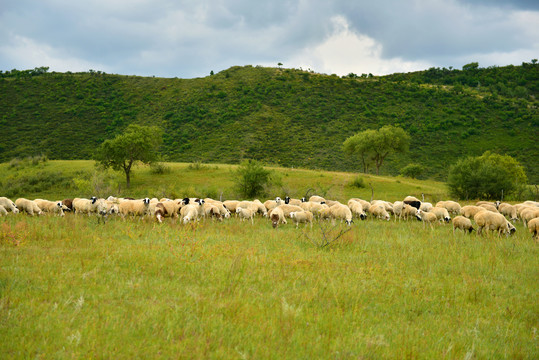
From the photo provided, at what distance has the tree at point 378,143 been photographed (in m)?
59.7

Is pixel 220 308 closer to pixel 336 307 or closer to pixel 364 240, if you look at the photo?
pixel 336 307

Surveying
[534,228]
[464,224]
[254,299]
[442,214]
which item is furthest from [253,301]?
[442,214]

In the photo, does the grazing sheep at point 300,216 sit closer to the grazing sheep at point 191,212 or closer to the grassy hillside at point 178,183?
the grazing sheep at point 191,212

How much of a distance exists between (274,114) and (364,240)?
73.8m

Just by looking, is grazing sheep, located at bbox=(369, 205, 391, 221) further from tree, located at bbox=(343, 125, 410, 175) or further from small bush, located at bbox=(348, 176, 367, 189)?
tree, located at bbox=(343, 125, 410, 175)

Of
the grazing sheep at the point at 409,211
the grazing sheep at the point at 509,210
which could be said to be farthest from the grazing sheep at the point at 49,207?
the grazing sheep at the point at 509,210

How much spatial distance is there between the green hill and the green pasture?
55.1 m

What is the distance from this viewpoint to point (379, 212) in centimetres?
2234

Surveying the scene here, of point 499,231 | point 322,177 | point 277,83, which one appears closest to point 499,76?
point 277,83

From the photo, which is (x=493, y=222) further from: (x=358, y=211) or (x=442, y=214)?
(x=358, y=211)

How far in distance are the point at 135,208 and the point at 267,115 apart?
6668 cm

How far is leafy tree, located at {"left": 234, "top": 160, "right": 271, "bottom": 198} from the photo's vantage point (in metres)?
36.3

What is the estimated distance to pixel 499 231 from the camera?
15.4m

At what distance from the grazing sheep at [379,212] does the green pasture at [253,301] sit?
36.0 ft
